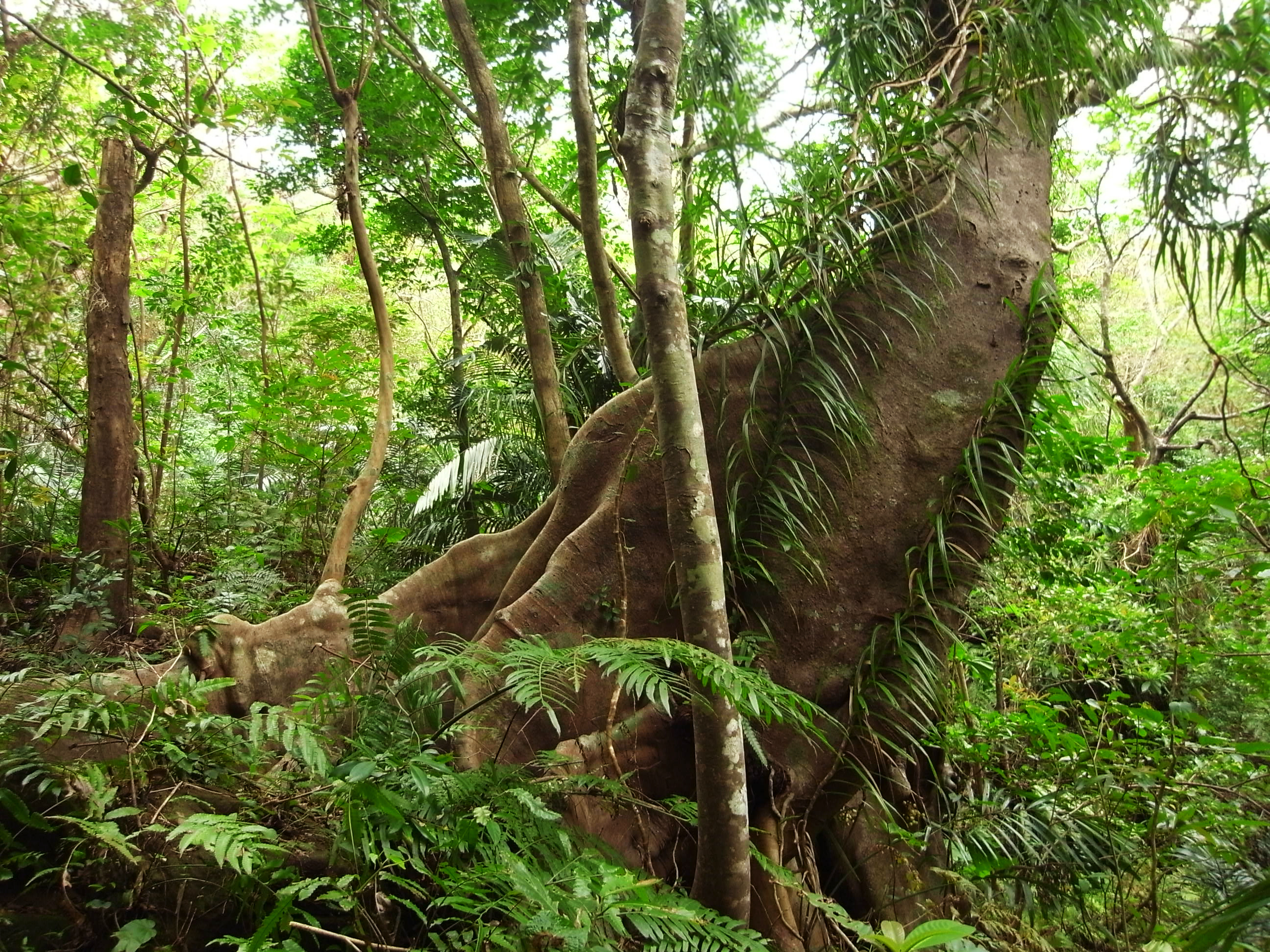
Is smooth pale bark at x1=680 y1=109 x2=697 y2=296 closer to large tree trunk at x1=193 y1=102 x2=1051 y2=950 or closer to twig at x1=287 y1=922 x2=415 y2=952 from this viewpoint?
large tree trunk at x1=193 y1=102 x2=1051 y2=950

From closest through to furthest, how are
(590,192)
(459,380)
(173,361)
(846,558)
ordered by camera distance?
(846,558), (590,192), (173,361), (459,380)

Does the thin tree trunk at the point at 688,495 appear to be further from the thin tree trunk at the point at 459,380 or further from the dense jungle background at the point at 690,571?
the thin tree trunk at the point at 459,380

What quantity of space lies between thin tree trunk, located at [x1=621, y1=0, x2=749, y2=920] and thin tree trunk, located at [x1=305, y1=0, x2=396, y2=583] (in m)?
3.01

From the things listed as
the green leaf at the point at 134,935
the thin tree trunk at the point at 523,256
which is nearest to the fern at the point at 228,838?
the green leaf at the point at 134,935

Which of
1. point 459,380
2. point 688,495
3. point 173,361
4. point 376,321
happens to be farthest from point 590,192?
point 173,361

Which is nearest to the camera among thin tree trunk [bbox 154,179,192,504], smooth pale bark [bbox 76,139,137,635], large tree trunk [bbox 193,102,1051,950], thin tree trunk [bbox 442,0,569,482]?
large tree trunk [bbox 193,102,1051,950]

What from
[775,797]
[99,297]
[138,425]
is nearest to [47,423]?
[138,425]

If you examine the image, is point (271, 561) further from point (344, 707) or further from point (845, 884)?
point (845, 884)

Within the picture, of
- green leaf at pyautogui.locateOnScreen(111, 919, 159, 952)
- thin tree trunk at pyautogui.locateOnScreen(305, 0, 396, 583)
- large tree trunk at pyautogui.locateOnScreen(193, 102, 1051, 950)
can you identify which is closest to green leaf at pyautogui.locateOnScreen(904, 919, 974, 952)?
large tree trunk at pyautogui.locateOnScreen(193, 102, 1051, 950)

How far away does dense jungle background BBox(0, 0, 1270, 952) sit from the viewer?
224cm

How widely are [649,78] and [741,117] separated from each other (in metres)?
1.37

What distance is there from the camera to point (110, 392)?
17.4ft

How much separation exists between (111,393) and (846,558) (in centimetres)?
496

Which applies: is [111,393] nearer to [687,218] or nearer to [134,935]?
[687,218]
